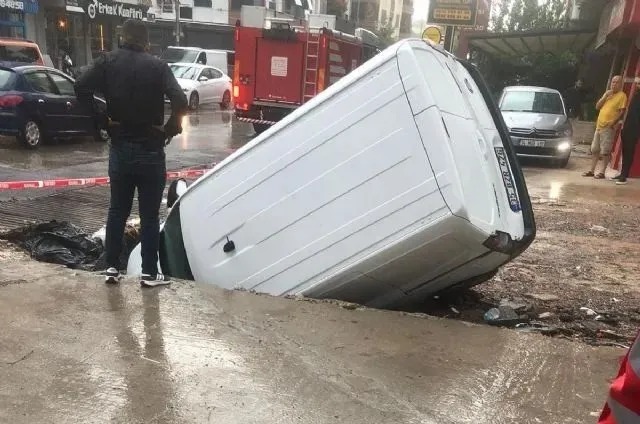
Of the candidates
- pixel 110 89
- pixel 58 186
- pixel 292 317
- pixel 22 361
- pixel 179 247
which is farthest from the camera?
pixel 58 186

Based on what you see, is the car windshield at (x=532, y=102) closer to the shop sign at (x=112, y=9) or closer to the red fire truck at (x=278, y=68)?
the red fire truck at (x=278, y=68)

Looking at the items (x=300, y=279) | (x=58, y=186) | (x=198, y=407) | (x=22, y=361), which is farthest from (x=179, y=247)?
(x=58, y=186)

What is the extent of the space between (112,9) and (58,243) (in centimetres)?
2807

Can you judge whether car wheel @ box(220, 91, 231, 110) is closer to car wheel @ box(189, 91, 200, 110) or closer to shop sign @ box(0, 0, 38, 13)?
car wheel @ box(189, 91, 200, 110)

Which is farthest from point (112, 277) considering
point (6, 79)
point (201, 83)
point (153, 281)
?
point (201, 83)

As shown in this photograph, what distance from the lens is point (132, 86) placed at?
387 cm

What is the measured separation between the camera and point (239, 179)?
4027mm

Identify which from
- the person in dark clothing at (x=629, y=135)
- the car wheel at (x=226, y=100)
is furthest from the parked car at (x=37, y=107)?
the car wheel at (x=226, y=100)

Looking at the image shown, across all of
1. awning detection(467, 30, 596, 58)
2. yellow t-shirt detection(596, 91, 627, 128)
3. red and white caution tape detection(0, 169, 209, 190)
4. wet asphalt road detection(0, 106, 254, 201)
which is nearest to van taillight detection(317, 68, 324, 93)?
wet asphalt road detection(0, 106, 254, 201)

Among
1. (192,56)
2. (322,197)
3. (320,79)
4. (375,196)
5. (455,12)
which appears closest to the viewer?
(375,196)

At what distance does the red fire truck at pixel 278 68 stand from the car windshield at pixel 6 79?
5.38 metres

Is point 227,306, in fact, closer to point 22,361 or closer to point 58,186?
point 22,361

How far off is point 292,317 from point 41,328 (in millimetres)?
1469

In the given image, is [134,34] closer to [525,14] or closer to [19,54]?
[19,54]
